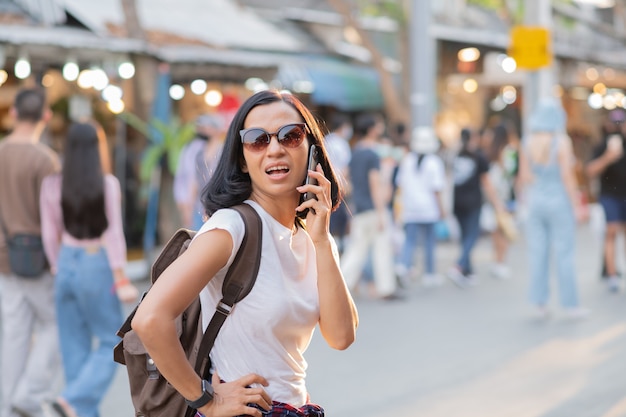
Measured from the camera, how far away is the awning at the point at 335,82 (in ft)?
60.6

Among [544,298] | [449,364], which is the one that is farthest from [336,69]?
[449,364]

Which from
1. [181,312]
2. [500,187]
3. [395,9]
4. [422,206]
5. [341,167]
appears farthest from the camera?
[395,9]

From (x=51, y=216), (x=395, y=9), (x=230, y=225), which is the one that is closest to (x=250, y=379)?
(x=230, y=225)

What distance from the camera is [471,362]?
8.00m

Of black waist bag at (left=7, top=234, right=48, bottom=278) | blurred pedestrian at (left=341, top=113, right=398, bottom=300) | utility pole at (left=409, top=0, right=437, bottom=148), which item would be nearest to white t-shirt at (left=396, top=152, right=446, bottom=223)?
blurred pedestrian at (left=341, top=113, right=398, bottom=300)

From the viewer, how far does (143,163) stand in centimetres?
1215

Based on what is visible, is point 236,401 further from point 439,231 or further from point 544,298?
point 439,231

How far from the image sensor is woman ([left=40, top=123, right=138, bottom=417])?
5.79 m

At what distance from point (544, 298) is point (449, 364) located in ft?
7.54

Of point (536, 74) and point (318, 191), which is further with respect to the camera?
point (536, 74)

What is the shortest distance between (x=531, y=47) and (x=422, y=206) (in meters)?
3.41

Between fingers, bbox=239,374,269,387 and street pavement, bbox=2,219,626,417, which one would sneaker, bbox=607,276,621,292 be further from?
fingers, bbox=239,374,269,387

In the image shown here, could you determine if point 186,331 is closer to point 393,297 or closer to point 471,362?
point 471,362

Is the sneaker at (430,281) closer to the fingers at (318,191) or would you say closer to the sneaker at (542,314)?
the sneaker at (542,314)
